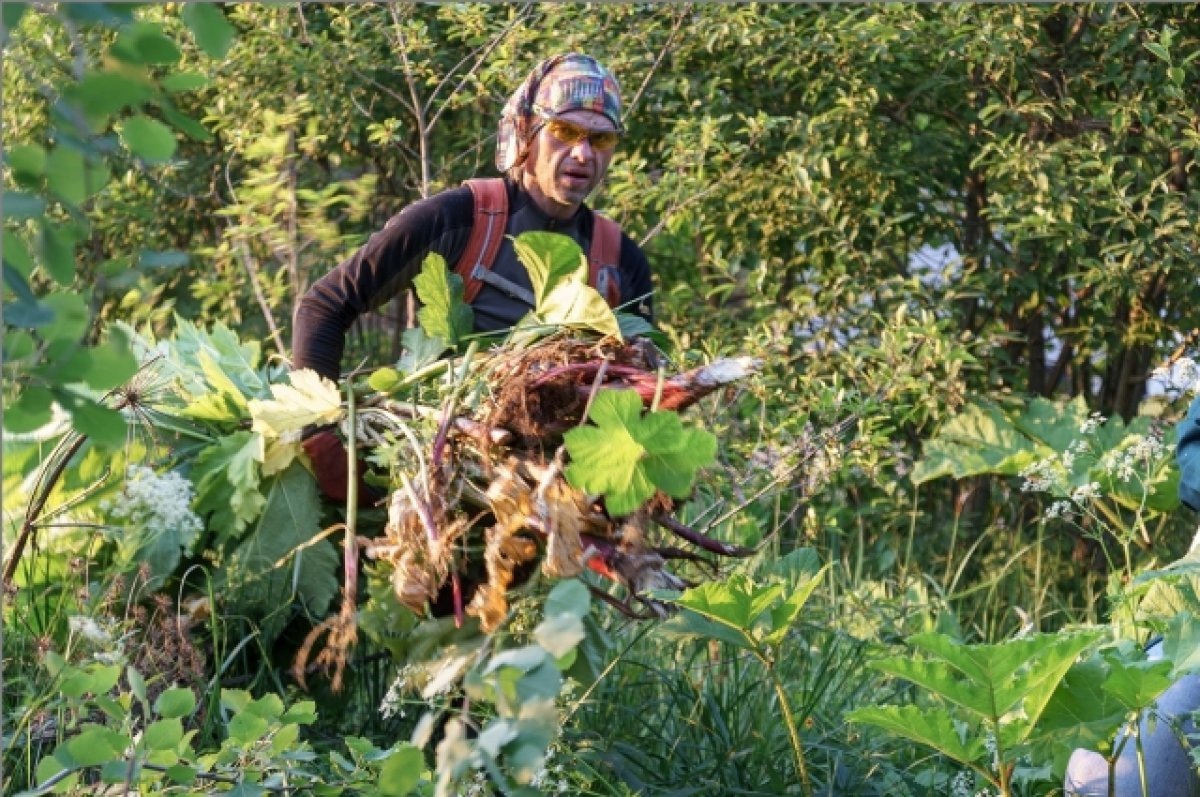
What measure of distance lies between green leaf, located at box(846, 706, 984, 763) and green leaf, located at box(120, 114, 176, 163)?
1.42m

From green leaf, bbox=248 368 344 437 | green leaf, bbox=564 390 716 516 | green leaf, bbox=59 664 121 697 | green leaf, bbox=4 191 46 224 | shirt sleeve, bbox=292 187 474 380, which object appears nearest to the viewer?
green leaf, bbox=4 191 46 224

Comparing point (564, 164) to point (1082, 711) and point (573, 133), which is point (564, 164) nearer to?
point (573, 133)

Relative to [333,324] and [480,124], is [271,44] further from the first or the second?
[333,324]

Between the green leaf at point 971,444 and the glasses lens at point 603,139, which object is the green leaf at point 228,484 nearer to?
the glasses lens at point 603,139

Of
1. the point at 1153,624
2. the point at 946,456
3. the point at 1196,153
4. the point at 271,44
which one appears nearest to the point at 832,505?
the point at 946,456

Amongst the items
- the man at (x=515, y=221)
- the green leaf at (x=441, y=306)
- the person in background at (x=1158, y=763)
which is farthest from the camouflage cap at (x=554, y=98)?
the person in background at (x=1158, y=763)

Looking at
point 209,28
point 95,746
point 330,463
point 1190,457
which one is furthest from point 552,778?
point 209,28

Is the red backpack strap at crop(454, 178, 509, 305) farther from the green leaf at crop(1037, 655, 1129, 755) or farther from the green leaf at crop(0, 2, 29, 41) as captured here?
the green leaf at crop(0, 2, 29, 41)

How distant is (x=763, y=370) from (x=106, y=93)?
4.40m

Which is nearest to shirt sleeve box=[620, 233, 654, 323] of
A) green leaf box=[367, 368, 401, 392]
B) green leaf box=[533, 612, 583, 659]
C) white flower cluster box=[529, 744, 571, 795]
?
green leaf box=[367, 368, 401, 392]

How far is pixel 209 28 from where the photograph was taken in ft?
5.21

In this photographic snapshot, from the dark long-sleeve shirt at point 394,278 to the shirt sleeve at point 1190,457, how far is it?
1.07 metres

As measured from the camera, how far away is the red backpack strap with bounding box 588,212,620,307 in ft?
12.8

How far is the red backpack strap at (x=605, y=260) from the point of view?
154 inches
